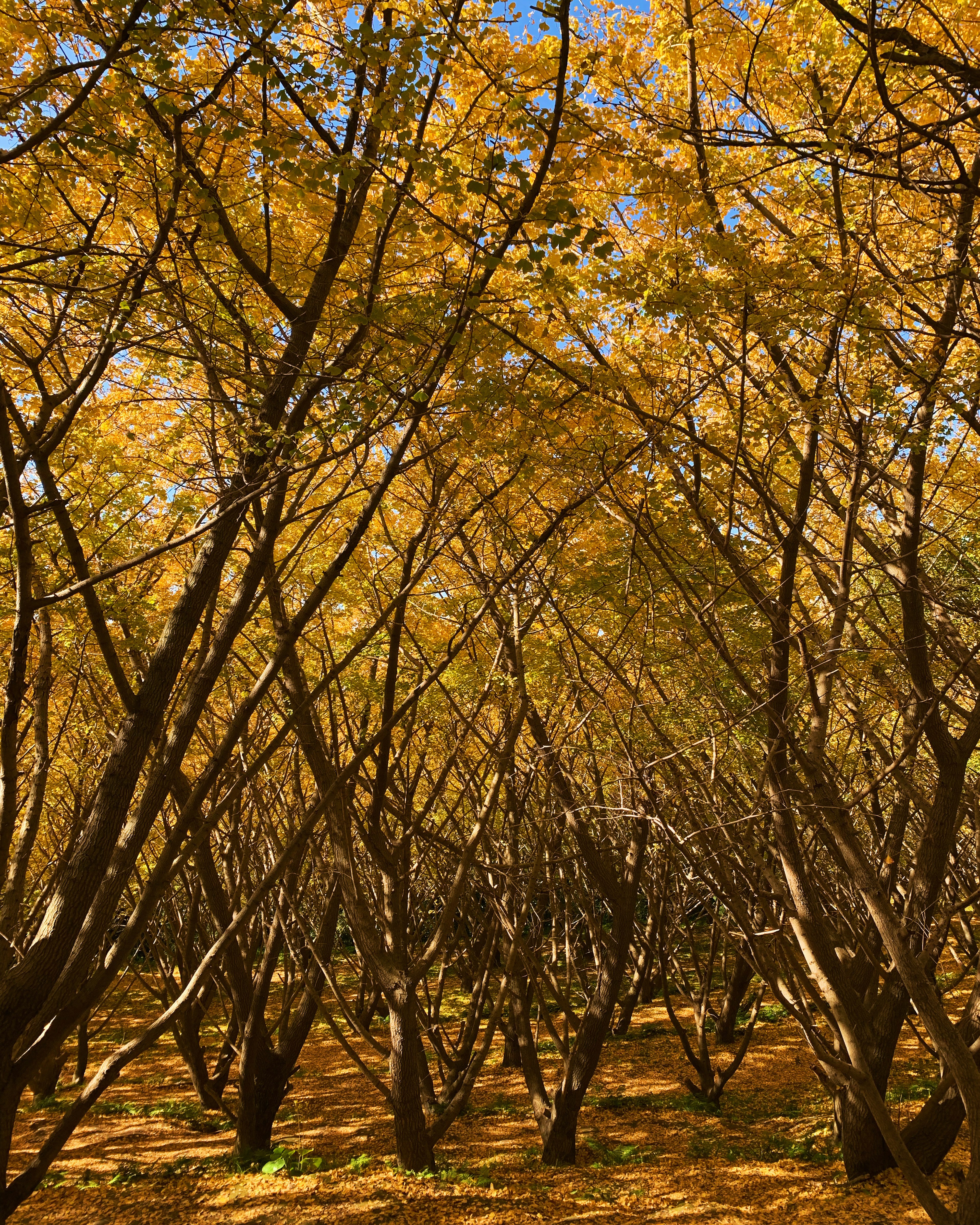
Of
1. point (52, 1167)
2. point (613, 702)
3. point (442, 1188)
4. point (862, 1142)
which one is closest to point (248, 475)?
point (613, 702)

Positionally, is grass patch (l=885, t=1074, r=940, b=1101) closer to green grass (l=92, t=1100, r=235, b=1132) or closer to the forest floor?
the forest floor

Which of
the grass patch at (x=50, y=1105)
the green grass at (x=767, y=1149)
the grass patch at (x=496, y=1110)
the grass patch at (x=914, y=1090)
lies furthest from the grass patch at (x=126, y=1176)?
the grass patch at (x=914, y=1090)

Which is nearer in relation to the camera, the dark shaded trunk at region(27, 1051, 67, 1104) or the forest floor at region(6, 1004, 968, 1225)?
the forest floor at region(6, 1004, 968, 1225)

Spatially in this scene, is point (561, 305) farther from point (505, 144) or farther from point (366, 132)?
point (366, 132)

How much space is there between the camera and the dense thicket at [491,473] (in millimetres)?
3123

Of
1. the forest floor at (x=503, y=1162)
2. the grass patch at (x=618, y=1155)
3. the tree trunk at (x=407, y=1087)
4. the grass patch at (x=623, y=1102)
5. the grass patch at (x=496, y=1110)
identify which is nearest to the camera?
the tree trunk at (x=407, y=1087)

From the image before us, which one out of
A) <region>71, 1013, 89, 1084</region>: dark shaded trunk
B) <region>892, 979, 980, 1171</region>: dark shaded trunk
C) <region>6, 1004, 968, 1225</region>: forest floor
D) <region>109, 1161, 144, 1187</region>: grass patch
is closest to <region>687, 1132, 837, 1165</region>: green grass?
<region>6, 1004, 968, 1225</region>: forest floor

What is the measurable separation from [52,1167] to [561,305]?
30.6ft

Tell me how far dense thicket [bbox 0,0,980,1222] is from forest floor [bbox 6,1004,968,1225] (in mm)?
442

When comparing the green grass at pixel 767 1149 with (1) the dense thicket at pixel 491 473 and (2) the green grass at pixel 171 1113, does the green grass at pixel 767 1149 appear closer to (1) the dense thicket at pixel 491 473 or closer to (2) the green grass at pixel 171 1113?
(1) the dense thicket at pixel 491 473

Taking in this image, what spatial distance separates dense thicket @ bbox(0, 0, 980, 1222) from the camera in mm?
3123

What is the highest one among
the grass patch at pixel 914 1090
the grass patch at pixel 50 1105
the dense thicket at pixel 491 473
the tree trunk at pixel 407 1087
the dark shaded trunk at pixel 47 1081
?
the dense thicket at pixel 491 473

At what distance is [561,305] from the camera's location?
4625 mm

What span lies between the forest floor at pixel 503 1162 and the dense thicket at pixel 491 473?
0.44m
